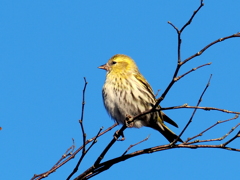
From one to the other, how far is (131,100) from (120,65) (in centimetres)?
110

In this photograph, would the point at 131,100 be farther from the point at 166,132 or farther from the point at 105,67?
the point at 105,67

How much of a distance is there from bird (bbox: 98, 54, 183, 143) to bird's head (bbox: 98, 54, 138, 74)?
61mm

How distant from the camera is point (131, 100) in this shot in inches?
239

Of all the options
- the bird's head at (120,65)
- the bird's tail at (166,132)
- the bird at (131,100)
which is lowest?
the bird's tail at (166,132)

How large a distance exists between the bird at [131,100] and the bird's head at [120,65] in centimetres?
6

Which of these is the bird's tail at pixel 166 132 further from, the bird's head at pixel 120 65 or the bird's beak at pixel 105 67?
the bird's beak at pixel 105 67

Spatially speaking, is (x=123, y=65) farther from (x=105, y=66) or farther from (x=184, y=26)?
(x=184, y=26)

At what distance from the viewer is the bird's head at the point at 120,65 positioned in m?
6.76

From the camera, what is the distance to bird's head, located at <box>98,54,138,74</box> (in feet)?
22.2

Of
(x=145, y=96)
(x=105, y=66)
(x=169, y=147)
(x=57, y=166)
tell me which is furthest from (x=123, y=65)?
(x=57, y=166)

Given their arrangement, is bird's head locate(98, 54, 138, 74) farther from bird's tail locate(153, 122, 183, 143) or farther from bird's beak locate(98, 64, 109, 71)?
bird's tail locate(153, 122, 183, 143)

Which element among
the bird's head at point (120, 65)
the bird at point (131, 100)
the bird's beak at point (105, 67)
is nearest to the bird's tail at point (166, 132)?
the bird at point (131, 100)

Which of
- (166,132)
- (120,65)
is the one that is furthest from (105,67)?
(166,132)

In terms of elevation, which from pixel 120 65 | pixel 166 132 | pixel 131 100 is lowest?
pixel 166 132
